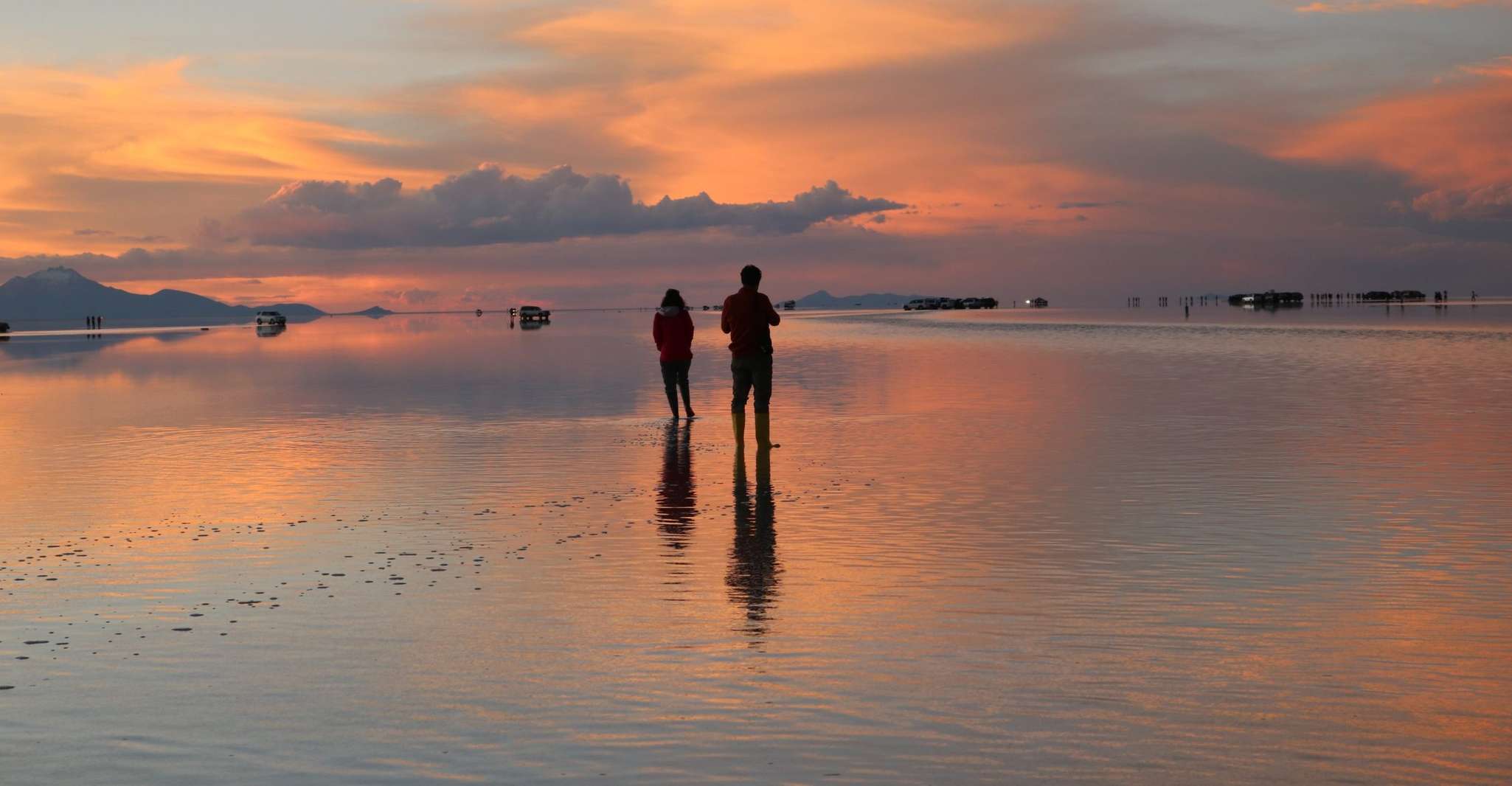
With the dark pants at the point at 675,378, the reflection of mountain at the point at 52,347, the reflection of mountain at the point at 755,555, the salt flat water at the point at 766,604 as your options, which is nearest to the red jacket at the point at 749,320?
the salt flat water at the point at 766,604

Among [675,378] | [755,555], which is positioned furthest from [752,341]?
[755,555]

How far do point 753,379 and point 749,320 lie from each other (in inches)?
33.4

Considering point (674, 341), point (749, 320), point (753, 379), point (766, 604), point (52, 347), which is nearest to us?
point (766, 604)

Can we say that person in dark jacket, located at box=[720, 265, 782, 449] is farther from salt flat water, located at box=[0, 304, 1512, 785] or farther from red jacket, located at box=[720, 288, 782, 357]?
salt flat water, located at box=[0, 304, 1512, 785]

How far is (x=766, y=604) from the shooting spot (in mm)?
8672

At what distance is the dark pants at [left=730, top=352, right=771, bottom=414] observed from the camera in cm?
1831

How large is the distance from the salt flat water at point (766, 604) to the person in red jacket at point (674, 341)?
5.13ft

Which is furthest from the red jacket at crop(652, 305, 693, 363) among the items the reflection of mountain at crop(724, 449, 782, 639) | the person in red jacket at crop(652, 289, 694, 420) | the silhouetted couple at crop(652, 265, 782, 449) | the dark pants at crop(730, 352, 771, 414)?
the reflection of mountain at crop(724, 449, 782, 639)

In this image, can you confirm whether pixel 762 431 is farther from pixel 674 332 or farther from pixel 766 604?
pixel 766 604

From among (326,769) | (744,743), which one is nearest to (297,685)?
(326,769)

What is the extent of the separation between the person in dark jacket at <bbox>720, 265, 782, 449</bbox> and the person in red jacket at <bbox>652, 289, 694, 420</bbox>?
11.9 feet

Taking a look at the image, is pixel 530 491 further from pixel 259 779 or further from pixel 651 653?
pixel 259 779

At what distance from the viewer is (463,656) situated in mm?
7410

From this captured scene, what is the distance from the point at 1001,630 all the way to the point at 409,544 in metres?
5.05
